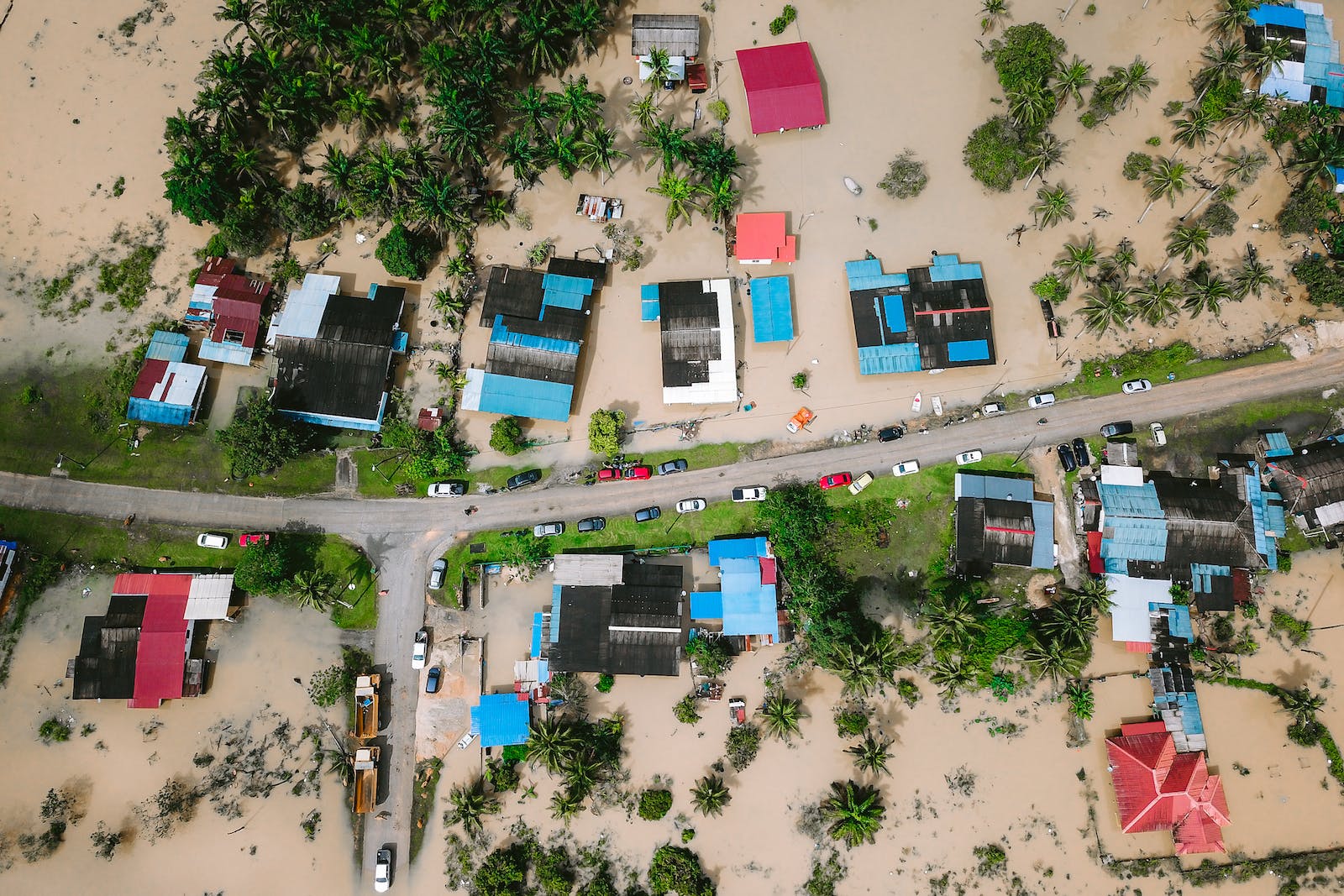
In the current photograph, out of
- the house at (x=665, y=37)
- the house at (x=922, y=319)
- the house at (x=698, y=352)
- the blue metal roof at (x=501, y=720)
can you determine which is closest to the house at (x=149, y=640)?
the blue metal roof at (x=501, y=720)

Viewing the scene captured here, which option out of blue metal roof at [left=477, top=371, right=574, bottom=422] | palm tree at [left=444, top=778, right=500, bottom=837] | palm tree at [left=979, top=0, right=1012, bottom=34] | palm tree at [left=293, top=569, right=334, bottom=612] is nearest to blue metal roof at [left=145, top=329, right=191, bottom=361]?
palm tree at [left=293, top=569, right=334, bottom=612]

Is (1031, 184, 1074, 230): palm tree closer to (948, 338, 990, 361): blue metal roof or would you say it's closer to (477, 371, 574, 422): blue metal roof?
(948, 338, 990, 361): blue metal roof

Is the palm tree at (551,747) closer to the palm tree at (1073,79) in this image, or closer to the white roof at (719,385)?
the white roof at (719,385)

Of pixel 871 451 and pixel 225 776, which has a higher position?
pixel 871 451

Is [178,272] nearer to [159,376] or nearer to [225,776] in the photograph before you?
[159,376]

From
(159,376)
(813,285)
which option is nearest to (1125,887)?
(813,285)

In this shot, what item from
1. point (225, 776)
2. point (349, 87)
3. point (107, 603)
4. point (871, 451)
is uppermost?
point (349, 87)
